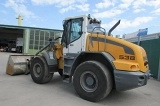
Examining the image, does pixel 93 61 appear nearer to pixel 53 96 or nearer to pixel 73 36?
pixel 73 36

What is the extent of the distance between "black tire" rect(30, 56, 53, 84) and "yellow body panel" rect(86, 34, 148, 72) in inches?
92.2

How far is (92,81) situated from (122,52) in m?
1.23

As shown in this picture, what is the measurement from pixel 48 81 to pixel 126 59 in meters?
3.56

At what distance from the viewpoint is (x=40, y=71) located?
7836 millimetres

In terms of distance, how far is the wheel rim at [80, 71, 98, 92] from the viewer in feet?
19.7

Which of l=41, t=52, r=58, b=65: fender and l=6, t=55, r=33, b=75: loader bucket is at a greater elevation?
A: l=41, t=52, r=58, b=65: fender

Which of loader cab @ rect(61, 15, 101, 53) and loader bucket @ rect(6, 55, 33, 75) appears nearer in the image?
loader cab @ rect(61, 15, 101, 53)

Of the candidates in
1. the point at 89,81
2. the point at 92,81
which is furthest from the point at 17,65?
the point at 92,81

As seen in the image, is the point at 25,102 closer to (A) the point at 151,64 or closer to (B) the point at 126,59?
(B) the point at 126,59

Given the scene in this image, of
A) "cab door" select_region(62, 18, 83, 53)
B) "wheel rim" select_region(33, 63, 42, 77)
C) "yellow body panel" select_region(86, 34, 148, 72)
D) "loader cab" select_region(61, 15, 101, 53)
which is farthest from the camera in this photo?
"wheel rim" select_region(33, 63, 42, 77)

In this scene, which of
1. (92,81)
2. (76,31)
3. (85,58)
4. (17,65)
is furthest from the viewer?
(17,65)

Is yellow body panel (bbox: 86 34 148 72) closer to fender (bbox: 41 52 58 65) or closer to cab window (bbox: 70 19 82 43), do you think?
cab window (bbox: 70 19 82 43)

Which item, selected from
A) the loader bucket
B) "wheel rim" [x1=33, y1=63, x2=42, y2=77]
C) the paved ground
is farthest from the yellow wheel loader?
the loader bucket

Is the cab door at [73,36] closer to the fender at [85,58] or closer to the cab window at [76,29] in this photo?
the cab window at [76,29]
